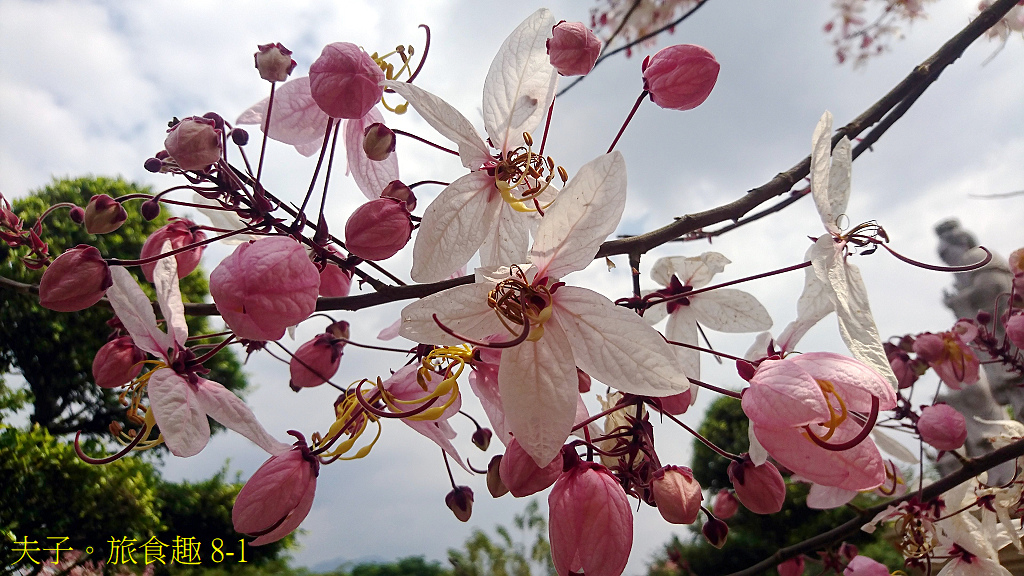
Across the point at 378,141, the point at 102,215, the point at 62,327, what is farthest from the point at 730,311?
the point at 62,327

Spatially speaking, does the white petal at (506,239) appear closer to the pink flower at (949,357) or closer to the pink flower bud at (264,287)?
the pink flower bud at (264,287)

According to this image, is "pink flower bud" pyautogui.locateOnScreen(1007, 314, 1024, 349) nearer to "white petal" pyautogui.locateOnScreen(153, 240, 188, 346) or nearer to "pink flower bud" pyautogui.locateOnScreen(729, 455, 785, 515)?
"pink flower bud" pyautogui.locateOnScreen(729, 455, 785, 515)

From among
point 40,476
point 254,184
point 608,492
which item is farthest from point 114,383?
point 40,476

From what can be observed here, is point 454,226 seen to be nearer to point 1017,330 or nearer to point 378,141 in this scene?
point 378,141

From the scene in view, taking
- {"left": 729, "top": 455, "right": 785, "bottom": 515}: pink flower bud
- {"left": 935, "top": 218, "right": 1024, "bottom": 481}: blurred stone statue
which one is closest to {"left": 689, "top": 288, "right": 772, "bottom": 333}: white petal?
{"left": 729, "top": 455, "right": 785, "bottom": 515}: pink flower bud

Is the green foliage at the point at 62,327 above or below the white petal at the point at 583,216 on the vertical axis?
above

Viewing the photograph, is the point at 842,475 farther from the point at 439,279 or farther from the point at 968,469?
the point at 968,469

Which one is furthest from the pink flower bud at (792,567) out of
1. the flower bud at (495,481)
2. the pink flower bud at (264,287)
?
the pink flower bud at (264,287)
